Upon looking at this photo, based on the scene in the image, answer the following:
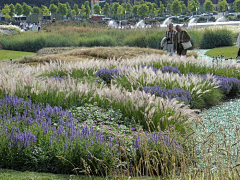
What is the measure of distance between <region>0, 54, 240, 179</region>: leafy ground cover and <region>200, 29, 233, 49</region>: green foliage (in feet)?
37.8

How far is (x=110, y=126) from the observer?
187 inches

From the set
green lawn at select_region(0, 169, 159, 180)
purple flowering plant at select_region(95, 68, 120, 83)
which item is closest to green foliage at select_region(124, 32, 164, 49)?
purple flowering plant at select_region(95, 68, 120, 83)

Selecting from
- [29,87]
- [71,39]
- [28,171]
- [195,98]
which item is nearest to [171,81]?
[195,98]

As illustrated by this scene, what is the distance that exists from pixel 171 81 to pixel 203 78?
102cm

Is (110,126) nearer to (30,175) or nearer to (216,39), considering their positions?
(30,175)

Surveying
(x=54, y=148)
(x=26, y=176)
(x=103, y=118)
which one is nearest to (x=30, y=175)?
(x=26, y=176)

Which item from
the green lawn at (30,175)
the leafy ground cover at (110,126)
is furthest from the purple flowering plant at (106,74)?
the green lawn at (30,175)

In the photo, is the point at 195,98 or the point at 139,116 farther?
the point at 195,98

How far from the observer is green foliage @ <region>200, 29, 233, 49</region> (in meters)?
20.0

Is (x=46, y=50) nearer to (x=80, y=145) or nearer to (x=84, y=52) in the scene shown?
(x=84, y=52)

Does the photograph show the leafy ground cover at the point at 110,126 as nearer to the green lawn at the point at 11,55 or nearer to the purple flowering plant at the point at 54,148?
the purple flowering plant at the point at 54,148

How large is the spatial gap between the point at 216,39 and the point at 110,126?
1676cm

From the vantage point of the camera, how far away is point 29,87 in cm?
588

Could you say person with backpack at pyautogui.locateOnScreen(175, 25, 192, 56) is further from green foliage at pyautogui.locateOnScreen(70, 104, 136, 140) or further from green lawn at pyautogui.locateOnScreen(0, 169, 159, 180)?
green lawn at pyautogui.locateOnScreen(0, 169, 159, 180)
